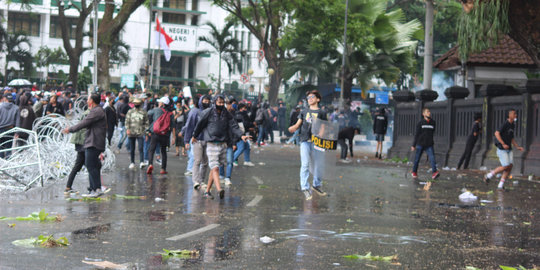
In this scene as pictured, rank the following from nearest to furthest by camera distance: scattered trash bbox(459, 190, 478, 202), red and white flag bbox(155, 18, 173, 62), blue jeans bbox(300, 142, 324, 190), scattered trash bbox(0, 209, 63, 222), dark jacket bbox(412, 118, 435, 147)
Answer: scattered trash bbox(0, 209, 63, 222) → blue jeans bbox(300, 142, 324, 190) → scattered trash bbox(459, 190, 478, 202) → dark jacket bbox(412, 118, 435, 147) → red and white flag bbox(155, 18, 173, 62)

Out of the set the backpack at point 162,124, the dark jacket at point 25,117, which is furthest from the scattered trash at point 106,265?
the dark jacket at point 25,117

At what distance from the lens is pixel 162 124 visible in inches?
744

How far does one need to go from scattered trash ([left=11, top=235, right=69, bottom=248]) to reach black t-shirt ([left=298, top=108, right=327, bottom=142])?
6.38 m

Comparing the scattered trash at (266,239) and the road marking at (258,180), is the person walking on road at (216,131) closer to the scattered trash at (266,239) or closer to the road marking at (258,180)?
the road marking at (258,180)

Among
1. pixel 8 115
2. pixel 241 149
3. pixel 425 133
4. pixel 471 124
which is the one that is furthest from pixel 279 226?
pixel 471 124

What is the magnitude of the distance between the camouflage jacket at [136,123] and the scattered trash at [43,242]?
11.1 meters

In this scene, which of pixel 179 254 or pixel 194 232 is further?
pixel 194 232

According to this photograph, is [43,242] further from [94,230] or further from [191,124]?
[191,124]

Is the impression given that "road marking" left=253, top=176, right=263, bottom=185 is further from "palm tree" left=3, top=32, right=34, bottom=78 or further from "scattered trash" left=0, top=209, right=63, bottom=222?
"palm tree" left=3, top=32, right=34, bottom=78

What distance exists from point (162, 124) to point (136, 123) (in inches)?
31.3

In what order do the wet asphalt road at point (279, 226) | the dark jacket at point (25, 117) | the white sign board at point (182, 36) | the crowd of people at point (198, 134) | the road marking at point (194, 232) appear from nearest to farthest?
the wet asphalt road at point (279, 226) → the road marking at point (194, 232) → the crowd of people at point (198, 134) → the dark jacket at point (25, 117) → the white sign board at point (182, 36)

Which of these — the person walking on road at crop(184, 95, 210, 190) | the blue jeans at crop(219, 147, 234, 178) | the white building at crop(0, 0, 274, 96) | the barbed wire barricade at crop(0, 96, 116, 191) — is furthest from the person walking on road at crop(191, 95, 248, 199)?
the white building at crop(0, 0, 274, 96)

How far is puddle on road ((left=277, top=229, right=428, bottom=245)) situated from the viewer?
9158 millimetres

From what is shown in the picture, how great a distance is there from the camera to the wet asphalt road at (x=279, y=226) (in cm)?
764
